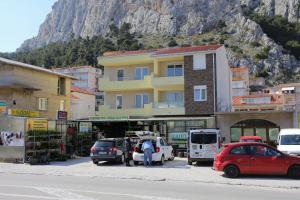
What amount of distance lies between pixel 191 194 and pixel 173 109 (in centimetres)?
2860

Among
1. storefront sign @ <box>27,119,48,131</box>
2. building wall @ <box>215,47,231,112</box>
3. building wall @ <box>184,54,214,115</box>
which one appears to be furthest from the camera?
building wall @ <box>215,47,231,112</box>

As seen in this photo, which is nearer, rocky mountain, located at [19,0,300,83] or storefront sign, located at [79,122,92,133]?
storefront sign, located at [79,122,92,133]

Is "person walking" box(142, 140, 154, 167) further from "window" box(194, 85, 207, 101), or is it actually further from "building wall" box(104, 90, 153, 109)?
"building wall" box(104, 90, 153, 109)

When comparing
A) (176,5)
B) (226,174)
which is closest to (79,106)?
(226,174)

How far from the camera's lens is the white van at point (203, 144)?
82.1ft

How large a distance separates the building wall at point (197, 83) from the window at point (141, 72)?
5.34 m

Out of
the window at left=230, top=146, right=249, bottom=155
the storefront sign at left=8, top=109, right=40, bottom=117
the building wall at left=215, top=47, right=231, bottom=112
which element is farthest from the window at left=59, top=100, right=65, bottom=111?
the window at left=230, top=146, right=249, bottom=155

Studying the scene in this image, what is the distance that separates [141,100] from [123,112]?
8.12ft

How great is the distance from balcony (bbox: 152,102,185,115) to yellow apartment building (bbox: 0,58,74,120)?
32.1 feet

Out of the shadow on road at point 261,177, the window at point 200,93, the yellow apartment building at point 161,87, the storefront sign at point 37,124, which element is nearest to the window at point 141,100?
the yellow apartment building at point 161,87

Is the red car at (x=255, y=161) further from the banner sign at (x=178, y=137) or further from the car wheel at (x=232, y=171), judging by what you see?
the banner sign at (x=178, y=137)

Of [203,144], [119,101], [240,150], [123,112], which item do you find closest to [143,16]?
[119,101]

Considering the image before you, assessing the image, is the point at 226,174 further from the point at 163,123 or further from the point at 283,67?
the point at 283,67

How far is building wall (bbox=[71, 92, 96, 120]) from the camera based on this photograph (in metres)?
61.2
